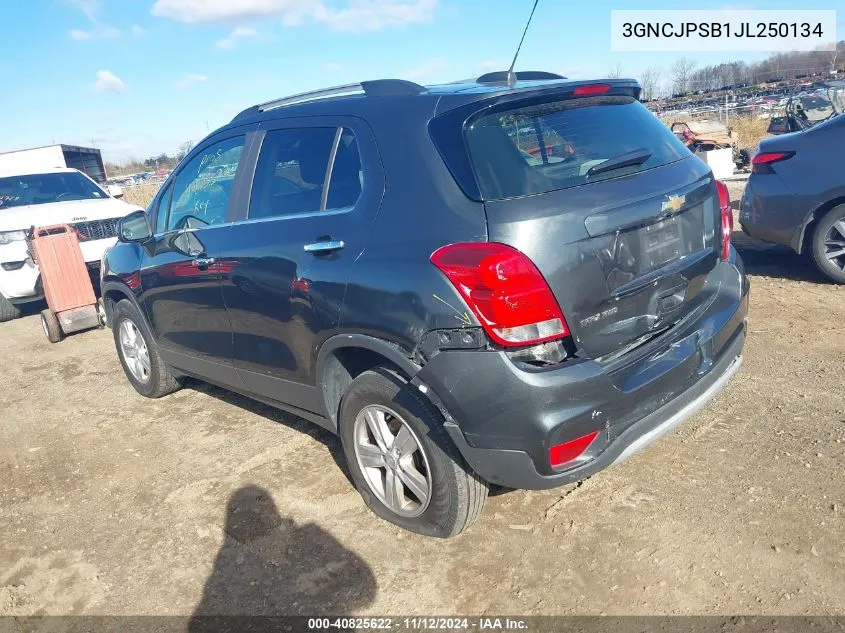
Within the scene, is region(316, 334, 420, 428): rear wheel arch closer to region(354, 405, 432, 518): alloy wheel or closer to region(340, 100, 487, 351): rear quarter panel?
region(340, 100, 487, 351): rear quarter panel

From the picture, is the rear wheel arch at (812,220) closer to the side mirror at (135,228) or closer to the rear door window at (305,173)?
the rear door window at (305,173)

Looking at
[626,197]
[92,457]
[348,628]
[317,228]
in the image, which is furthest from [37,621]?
[626,197]

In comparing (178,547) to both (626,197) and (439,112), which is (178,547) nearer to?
(439,112)

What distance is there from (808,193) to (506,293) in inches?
188

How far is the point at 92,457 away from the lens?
14.4 ft

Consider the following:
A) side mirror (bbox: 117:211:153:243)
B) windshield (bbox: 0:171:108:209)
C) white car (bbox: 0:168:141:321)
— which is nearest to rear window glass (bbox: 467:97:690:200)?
side mirror (bbox: 117:211:153:243)

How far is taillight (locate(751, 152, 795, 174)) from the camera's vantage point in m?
6.17

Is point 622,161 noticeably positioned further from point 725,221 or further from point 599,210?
point 725,221

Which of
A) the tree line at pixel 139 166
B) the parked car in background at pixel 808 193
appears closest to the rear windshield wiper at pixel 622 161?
the parked car in background at pixel 808 193

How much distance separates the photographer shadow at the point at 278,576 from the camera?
2.77 m

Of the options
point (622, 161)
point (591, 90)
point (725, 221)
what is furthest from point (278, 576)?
point (725, 221)

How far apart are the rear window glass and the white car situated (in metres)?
6.58

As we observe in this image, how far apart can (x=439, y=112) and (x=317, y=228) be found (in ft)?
2.56

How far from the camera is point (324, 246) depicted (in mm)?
3047
